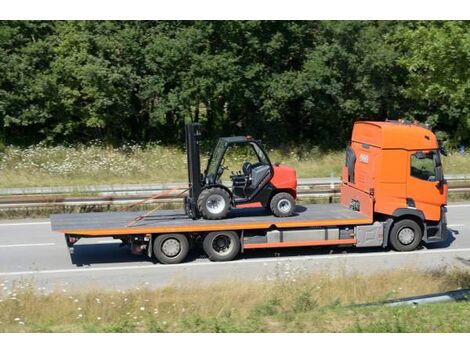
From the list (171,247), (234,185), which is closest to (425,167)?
(234,185)

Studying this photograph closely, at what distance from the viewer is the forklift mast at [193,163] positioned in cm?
1488

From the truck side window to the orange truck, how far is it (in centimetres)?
2

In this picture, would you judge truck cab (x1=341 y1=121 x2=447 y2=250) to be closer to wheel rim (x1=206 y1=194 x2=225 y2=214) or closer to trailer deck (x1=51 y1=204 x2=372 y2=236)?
trailer deck (x1=51 y1=204 x2=372 y2=236)

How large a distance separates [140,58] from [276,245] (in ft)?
55.6

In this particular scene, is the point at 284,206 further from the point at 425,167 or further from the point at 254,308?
the point at 254,308

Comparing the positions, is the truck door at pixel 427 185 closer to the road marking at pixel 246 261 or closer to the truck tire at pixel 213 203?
the road marking at pixel 246 261

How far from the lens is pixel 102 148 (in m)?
29.4

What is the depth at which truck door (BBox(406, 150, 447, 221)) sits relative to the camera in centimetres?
1542

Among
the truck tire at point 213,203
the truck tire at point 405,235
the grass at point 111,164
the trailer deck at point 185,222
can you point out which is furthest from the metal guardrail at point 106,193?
the truck tire at point 405,235

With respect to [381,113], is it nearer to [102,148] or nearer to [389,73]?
[389,73]

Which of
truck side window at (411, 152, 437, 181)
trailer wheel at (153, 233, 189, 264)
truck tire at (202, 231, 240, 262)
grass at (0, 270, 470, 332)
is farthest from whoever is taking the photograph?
truck side window at (411, 152, 437, 181)

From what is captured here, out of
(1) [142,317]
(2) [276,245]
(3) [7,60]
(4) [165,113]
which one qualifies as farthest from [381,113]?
(1) [142,317]

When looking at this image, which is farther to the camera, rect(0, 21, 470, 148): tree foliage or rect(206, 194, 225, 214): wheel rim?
rect(0, 21, 470, 148): tree foliage

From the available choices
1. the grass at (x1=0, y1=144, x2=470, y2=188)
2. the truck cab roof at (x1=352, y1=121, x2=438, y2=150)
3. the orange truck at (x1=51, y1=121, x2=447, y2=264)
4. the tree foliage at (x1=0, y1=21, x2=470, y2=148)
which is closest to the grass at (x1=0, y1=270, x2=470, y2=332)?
the orange truck at (x1=51, y1=121, x2=447, y2=264)
